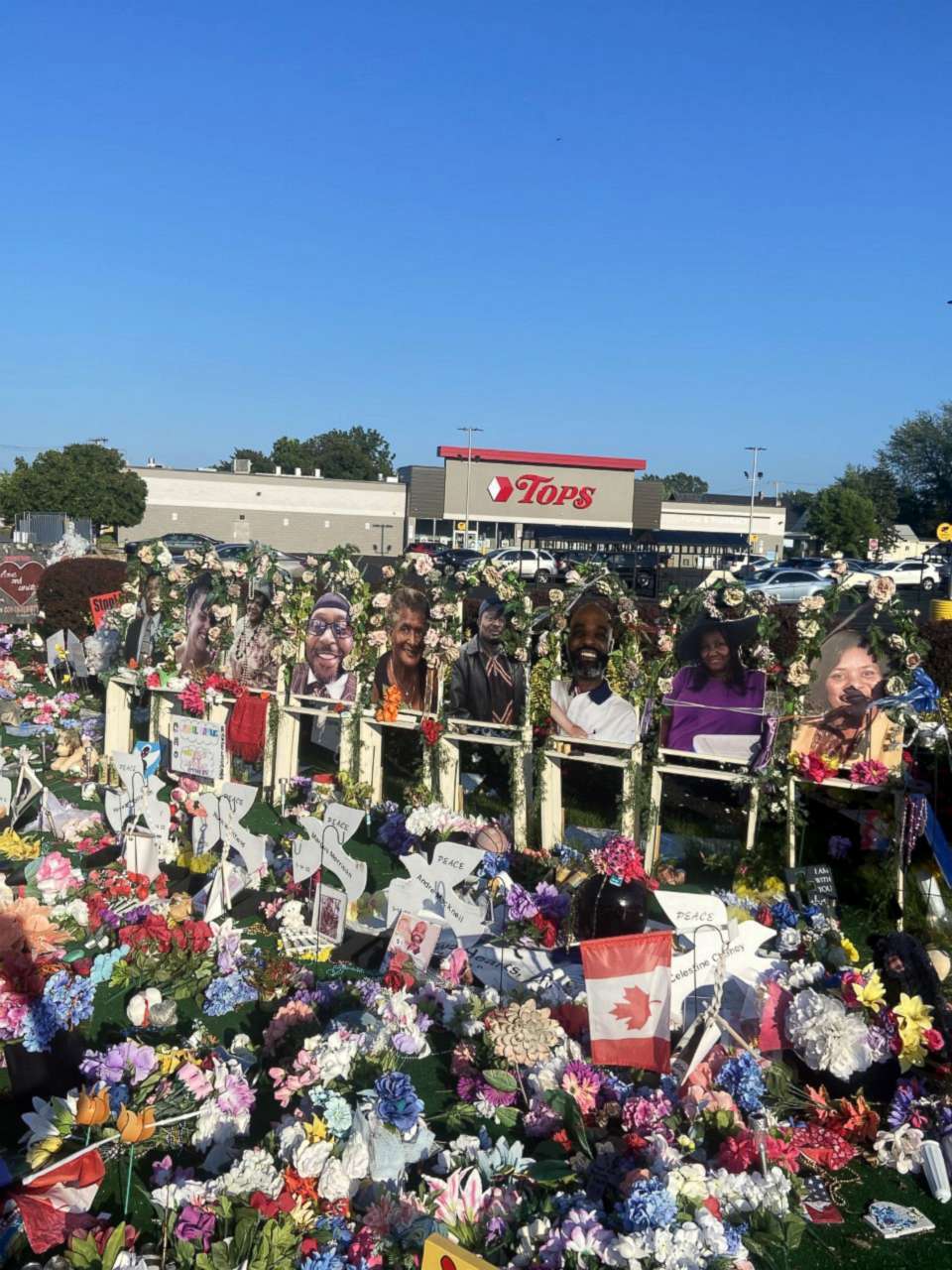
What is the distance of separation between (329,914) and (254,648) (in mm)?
4159

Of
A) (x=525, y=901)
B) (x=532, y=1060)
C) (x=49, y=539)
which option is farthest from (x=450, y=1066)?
(x=49, y=539)

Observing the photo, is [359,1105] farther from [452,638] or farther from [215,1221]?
[452,638]

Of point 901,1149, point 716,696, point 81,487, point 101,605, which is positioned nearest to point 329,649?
point 716,696

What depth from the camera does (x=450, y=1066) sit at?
5.56 m

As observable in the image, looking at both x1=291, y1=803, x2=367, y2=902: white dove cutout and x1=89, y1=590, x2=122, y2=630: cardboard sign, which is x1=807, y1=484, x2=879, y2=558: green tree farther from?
x1=291, y1=803, x2=367, y2=902: white dove cutout

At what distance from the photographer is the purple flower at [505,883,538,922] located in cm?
684

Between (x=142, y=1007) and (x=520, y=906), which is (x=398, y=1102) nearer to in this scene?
(x=142, y=1007)

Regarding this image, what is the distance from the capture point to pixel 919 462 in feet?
225

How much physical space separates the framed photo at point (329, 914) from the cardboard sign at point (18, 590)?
13.3m

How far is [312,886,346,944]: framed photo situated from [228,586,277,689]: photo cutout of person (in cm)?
383

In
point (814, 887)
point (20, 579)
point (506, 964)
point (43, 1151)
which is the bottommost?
point (43, 1151)

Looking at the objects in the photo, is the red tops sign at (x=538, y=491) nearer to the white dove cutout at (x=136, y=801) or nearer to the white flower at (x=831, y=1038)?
the white dove cutout at (x=136, y=801)

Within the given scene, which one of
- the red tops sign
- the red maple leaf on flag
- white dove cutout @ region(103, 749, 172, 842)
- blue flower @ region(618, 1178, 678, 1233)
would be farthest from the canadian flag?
the red tops sign

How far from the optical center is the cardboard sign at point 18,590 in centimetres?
1838
